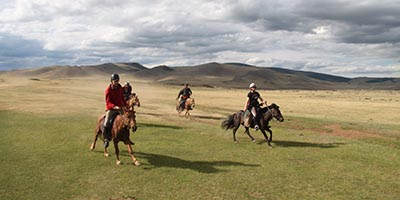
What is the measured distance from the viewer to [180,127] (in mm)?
25922

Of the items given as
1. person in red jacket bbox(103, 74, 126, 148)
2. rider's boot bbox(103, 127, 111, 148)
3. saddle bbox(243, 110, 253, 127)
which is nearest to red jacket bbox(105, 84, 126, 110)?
person in red jacket bbox(103, 74, 126, 148)

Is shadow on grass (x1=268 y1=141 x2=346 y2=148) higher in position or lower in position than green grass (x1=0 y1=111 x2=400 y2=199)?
higher

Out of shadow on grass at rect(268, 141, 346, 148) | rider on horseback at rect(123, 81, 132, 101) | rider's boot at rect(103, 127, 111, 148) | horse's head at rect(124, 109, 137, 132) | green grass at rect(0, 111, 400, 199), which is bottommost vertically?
green grass at rect(0, 111, 400, 199)

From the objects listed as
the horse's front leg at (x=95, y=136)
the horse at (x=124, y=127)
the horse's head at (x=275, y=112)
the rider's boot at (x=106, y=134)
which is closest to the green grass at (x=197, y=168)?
the horse's front leg at (x=95, y=136)

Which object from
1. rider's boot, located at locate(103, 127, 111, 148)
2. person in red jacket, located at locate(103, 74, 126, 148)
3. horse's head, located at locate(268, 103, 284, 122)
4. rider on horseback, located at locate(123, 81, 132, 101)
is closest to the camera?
person in red jacket, located at locate(103, 74, 126, 148)

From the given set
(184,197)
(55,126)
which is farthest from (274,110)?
(55,126)

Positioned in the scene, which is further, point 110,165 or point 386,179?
point 110,165

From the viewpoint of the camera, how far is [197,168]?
47.6 feet

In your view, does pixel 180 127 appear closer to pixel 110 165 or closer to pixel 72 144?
pixel 72 144

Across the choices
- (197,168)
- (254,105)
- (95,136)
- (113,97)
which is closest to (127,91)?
(95,136)

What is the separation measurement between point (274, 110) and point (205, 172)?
7.24 metres

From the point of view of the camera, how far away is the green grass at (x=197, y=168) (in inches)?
464

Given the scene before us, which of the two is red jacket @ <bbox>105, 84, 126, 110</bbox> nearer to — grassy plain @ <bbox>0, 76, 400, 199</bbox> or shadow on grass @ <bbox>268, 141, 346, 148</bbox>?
grassy plain @ <bbox>0, 76, 400, 199</bbox>

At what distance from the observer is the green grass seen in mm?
11781
